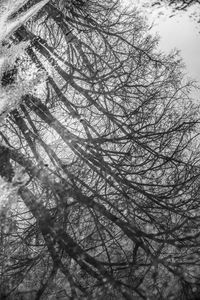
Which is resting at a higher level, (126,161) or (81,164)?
(126,161)

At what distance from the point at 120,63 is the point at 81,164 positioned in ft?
6.50

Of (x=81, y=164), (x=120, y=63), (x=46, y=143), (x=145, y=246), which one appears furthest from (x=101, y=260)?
(x=120, y=63)

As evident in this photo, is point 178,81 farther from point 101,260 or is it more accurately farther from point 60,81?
point 101,260

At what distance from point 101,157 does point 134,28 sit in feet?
9.08

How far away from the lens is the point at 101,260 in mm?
3393

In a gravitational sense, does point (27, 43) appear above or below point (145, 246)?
above

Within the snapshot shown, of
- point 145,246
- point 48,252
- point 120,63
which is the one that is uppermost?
point 120,63

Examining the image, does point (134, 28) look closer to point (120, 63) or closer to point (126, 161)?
point (120, 63)

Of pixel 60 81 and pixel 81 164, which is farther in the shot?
pixel 60 81

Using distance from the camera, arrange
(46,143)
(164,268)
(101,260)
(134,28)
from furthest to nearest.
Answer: (134,28), (46,143), (101,260), (164,268)

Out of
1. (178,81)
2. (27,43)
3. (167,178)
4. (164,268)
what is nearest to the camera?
(164,268)

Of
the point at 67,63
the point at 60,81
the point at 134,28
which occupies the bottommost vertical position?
the point at 60,81

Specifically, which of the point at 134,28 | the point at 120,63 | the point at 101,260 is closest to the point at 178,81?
the point at 120,63

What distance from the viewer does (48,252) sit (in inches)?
134
